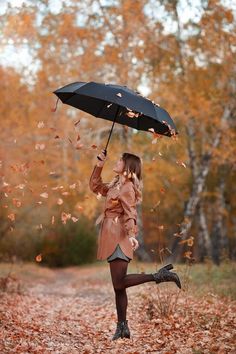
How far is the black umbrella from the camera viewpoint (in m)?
5.50

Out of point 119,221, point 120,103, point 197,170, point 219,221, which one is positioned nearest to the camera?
point 120,103

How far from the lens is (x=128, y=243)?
5.58m

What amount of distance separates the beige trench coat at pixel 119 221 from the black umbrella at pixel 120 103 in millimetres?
743

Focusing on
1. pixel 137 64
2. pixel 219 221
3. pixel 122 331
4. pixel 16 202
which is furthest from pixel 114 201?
pixel 219 221

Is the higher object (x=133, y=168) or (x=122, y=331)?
(x=133, y=168)

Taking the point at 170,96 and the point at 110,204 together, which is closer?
the point at 110,204

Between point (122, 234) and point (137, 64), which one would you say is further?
point (137, 64)

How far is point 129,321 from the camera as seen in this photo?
7.06 m

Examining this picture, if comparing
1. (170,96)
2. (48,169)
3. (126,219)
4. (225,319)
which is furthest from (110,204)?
(48,169)

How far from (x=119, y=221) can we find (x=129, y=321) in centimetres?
202

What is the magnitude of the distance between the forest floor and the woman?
0.50 m

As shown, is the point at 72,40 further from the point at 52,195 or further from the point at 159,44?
the point at 52,195

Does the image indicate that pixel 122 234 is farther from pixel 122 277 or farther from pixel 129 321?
pixel 129 321

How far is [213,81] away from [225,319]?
9.89 meters
